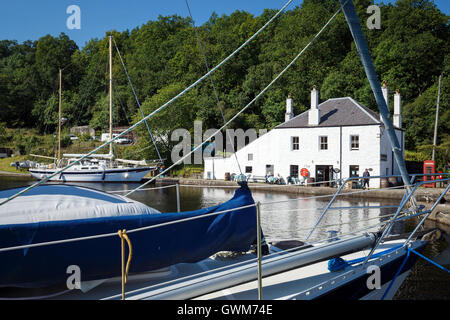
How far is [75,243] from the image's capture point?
370 cm

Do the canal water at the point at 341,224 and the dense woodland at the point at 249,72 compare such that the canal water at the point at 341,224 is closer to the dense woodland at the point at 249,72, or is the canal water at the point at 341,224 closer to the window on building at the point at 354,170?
the window on building at the point at 354,170

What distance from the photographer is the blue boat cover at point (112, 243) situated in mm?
3521

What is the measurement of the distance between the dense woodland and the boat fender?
24780 mm

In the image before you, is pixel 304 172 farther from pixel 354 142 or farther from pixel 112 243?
pixel 112 243

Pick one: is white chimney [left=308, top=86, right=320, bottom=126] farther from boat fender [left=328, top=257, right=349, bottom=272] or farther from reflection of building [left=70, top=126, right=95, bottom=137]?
reflection of building [left=70, top=126, right=95, bottom=137]

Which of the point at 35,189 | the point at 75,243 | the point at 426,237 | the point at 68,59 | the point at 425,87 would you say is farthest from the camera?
the point at 68,59

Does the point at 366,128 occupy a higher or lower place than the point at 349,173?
higher

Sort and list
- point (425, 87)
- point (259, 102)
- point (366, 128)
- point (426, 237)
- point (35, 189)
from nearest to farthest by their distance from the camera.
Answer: point (35, 189) → point (426, 237) → point (366, 128) → point (425, 87) → point (259, 102)

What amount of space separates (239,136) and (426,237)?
4145 centimetres

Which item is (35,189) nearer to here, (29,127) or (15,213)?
(15,213)

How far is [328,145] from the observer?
98.0 ft

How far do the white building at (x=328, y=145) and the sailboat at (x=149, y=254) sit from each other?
24.5 meters

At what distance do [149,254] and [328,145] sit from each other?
2749 cm

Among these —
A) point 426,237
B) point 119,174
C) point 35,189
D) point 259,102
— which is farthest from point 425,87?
point 35,189
